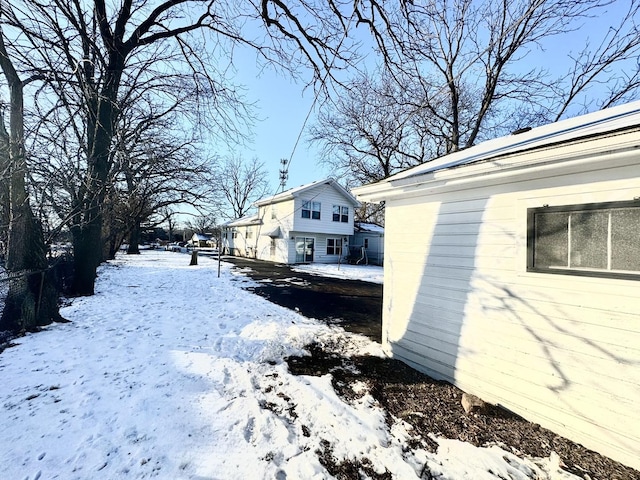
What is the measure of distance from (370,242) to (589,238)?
2140 cm

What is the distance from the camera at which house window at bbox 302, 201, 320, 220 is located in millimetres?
19366

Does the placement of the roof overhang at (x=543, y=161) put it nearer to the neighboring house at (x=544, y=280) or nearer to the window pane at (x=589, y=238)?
the neighboring house at (x=544, y=280)

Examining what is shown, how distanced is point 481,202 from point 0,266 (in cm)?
833

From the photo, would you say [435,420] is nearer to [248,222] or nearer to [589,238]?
[589,238]

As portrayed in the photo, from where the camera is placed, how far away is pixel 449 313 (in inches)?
135

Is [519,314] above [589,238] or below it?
below

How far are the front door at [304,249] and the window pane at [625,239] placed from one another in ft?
59.5

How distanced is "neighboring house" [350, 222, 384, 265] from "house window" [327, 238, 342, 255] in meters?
2.27

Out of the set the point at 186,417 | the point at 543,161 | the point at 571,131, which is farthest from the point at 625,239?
the point at 186,417

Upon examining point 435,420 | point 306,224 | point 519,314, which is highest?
point 306,224

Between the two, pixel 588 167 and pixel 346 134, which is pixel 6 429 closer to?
pixel 588 167

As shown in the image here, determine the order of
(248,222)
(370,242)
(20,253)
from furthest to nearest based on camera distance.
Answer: (248,222) < (370,242) < (20,253)

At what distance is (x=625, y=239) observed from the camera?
227cm

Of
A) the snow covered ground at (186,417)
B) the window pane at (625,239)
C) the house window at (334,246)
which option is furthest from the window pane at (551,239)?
the house window at (334,246)
